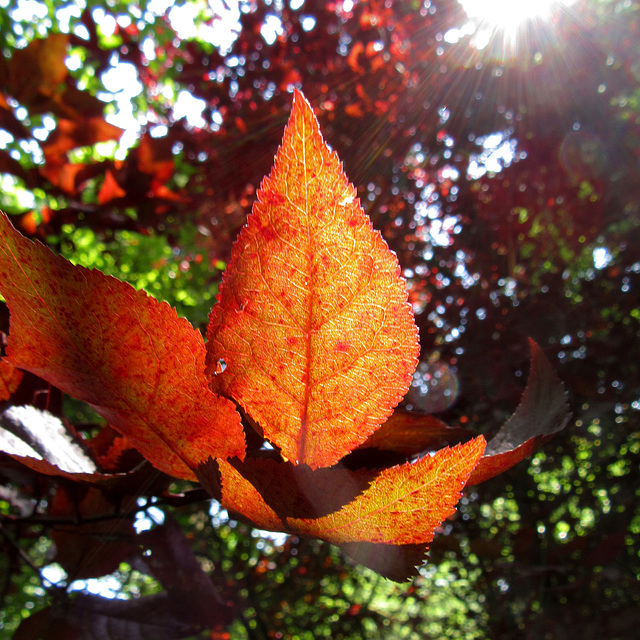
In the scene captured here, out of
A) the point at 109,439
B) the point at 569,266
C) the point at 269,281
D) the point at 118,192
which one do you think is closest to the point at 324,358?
the point at 269,281

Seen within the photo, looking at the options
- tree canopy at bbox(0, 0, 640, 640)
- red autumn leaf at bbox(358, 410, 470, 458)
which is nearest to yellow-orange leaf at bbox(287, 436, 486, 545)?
red autumn leaf at bbox(358, 410, 470, 458)

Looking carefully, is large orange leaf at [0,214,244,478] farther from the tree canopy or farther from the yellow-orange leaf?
the tree canopy

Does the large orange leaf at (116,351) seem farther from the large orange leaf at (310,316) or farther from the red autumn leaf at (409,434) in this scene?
the red autumn leaf at (409,434)

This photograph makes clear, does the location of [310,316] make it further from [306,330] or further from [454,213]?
Answer: [454,213]

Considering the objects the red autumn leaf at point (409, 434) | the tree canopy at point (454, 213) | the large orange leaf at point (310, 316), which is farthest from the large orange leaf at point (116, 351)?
the tree canopy at point (454, 213)

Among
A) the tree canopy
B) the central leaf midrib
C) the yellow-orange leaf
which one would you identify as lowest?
the yellow-orange leaf

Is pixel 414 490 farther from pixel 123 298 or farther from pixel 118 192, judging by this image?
pixel 118 192
